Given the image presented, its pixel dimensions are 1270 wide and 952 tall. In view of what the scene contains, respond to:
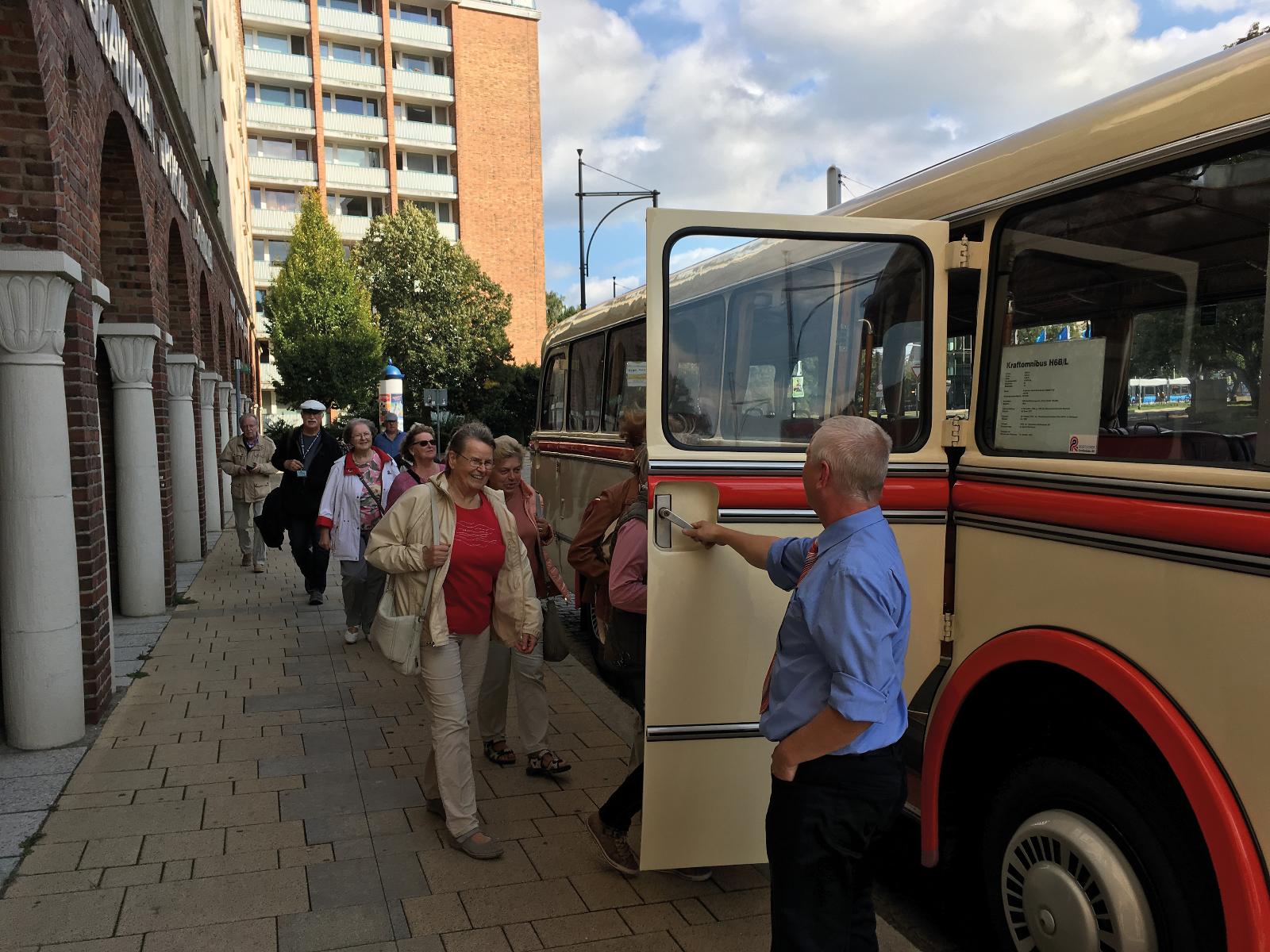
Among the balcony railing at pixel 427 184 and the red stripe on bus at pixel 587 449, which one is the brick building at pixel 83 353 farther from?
the balcony railing at pixel 427 184

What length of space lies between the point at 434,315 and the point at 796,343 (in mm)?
39342

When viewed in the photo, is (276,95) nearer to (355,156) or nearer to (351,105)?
(351,105)

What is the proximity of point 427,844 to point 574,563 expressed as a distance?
4.51 ft

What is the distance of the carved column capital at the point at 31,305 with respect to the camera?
530 centimetres

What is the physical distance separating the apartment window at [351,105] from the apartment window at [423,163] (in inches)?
106

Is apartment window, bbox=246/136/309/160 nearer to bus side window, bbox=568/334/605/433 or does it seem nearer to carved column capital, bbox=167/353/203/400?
carved column capital, bbox=167/353/203/400

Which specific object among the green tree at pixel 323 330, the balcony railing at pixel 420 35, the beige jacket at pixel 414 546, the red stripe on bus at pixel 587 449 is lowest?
the beige jacket at pixel 414 546

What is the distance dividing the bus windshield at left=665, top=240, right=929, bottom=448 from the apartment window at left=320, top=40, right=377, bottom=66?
54.3 m

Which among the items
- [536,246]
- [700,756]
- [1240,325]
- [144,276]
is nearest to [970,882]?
[700,756]

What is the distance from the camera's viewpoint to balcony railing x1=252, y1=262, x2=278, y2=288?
5119 centimetres

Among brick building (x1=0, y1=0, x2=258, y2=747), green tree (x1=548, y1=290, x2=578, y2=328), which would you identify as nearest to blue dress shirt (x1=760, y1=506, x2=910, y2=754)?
brick building (x1=0, y1=0, x2=258, y2=747)

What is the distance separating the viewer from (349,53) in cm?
5241

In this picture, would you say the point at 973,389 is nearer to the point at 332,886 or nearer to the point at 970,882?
the point at 970,882

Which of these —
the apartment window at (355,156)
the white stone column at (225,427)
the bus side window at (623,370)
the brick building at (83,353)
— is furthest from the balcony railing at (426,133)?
the bus side window at (623,370)
